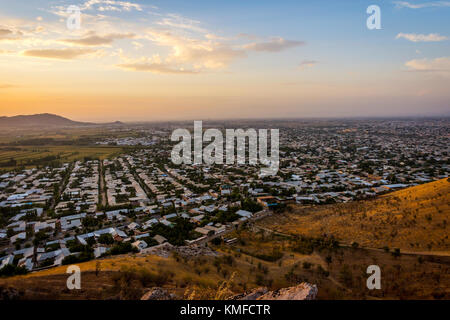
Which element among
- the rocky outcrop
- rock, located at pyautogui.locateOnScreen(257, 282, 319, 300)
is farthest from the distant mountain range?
rock, located at pyautogui.locateOnScreen(257, 282, 319, 300)

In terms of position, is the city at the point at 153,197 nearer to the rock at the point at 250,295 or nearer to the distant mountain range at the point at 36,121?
the rock at the point at 250,295

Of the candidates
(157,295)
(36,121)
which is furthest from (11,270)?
(36,121)

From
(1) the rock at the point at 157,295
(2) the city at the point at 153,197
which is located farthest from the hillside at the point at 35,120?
(1) the rock at the point at 157,295

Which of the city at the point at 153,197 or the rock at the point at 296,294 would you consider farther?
the city at the point at 153,197

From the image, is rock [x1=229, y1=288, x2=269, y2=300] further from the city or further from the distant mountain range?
the distant mountain range

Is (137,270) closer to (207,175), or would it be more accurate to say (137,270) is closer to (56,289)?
(56,289)

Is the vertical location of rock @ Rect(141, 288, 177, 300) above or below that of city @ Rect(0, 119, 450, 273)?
above

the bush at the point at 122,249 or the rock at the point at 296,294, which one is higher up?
the rock at the point at 296,294
